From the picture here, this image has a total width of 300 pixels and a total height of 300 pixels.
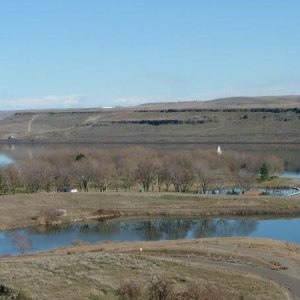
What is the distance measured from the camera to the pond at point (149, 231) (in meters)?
53.6

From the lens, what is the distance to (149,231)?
58.8 meters

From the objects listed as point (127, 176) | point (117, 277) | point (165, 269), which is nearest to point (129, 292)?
point (117, 277)

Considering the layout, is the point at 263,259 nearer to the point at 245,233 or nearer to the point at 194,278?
the point at 194,278

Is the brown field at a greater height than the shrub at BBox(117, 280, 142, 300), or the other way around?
the shrub at BBox(117, 280, 142, 300)

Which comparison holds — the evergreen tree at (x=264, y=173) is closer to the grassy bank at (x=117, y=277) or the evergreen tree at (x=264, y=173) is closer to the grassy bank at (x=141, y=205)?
the grassy bank at (x=141, y=205)

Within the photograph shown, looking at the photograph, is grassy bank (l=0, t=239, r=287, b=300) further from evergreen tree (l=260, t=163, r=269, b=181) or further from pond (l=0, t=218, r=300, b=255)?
evergreen tree (l=260, t=163, r=269, b=181)

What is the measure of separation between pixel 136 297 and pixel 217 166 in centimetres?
6710

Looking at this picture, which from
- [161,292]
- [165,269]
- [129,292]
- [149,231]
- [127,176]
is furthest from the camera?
[127,176]

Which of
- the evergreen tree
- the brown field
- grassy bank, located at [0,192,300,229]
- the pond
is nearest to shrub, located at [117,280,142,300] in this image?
the brown field

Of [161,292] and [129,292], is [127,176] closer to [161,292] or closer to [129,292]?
[129,292]

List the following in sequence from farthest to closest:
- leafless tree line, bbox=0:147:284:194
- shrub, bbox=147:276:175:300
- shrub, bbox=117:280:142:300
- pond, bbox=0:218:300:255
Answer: leafless tree line, bbox=0:147:284:194 < pond, bbox=0:218:300:255 < shrub, bbox=117:280:142:300 < shrub, bbox=147:276:175:300

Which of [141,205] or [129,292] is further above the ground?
[129,292]

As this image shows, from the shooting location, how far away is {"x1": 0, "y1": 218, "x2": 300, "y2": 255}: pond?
53.6 m

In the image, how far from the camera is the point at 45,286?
89.0ft
